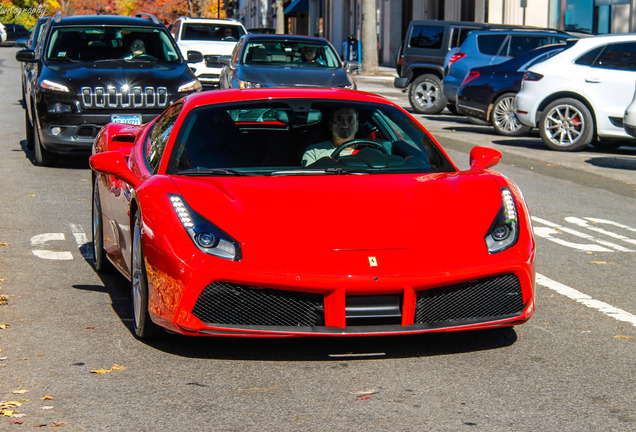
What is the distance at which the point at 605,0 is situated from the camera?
111 feet

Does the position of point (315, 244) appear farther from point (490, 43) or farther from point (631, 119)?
point (490, 43)

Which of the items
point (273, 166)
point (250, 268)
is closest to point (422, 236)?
point (250, 268)

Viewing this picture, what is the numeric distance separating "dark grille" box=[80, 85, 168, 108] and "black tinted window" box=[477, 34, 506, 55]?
1056 cm

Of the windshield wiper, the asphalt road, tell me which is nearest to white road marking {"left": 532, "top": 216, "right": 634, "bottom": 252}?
the asphalt road

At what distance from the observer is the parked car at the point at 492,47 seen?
22.1m

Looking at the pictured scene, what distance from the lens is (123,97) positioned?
1309 centimetres

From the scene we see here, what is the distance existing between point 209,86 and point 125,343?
19946 mm

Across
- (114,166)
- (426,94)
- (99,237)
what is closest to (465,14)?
(426,94)

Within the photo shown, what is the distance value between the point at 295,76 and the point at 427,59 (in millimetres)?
8540

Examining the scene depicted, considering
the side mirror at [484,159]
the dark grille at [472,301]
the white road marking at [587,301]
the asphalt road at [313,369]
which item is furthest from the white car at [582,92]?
the dark grille at [472,301]

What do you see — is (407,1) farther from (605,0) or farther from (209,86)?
(209,86)

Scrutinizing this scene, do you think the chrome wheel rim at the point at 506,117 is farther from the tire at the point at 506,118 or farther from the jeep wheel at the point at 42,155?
the jeep wheel at the point at 42,155

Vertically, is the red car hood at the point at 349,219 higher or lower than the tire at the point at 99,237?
higher

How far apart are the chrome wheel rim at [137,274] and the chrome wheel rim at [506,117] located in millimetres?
14257
